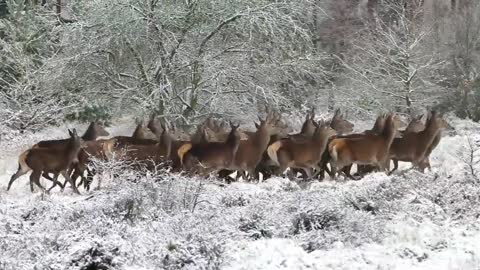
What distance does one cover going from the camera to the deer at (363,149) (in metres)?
13.7

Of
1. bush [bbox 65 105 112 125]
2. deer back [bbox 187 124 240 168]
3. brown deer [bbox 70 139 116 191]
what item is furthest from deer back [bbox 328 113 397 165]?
bush [bbox 65 105 112 125]

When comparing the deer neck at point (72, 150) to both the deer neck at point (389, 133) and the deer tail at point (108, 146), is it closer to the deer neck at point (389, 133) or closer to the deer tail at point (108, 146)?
the deer tail at point (108, 146)

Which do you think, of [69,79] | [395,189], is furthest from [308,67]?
[395,189]

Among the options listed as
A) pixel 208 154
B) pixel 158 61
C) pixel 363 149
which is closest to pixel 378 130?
pixel 363 149

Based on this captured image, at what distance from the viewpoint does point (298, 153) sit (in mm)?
13594

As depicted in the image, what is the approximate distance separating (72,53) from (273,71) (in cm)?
612

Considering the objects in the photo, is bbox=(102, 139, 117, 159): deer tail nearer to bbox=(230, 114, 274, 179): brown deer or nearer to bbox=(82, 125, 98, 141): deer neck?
bbox=(82, 125, 98, 141): deer neck

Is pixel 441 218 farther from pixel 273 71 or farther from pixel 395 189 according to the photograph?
pixel 273 71

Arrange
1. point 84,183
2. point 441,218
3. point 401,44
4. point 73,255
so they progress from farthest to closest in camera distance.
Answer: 1. point 401,44
2. point 84,183
3. point 441,218
4. point 73,255

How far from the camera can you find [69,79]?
22.9 meters

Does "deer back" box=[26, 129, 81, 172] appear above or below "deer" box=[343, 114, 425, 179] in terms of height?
above

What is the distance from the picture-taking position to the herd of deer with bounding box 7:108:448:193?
13.2 metres

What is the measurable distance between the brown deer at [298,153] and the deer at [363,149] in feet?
0.92

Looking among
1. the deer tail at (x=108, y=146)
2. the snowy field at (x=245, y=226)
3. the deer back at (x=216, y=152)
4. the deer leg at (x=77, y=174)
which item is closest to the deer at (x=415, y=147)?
the snowy field at (x=245, y=226)
